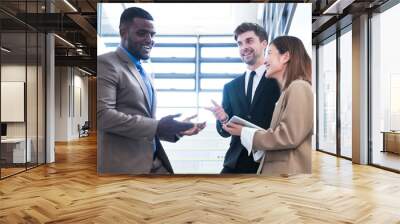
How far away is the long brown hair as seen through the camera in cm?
608

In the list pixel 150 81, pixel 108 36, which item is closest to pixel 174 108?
pixel 150 81

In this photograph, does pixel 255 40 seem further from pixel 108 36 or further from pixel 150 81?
pixel 108 36

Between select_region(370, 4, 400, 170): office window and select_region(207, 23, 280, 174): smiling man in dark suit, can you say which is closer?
select_region(207, 23, 280, 174): smiling man in dark suit

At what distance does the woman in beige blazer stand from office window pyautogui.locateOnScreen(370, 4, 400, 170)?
2212 millimetres

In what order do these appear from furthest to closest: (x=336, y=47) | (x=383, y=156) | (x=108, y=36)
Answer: (x=336, y=47), (x=383, y=156), (x=108, y=36)

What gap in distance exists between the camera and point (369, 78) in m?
8.34

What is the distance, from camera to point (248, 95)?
612 centimetres

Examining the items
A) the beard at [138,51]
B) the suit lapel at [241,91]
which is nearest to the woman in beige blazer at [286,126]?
the suit lapel at [241,91]

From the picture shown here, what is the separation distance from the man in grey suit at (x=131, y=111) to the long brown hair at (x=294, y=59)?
1.52 metres

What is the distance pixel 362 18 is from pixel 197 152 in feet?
15.5

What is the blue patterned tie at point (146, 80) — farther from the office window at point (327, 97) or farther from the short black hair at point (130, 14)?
the office window at point (327, 97)

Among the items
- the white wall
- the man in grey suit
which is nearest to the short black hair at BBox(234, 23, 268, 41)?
the man in grey suit

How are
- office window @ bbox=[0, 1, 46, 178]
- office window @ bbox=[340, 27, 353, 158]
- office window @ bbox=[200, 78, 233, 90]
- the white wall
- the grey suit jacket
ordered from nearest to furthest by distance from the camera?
the grey suit jacket
office window @ bbox=[200, 78, 233, 90]
office window @ bbox=[0, 1, 46, 178]
office window @ bbox=[340, 27, 353, 158]
the white wall

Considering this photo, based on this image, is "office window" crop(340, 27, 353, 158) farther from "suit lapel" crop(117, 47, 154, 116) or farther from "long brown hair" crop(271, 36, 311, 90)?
"suit lapel" crop(117, 47, 154, 116)
